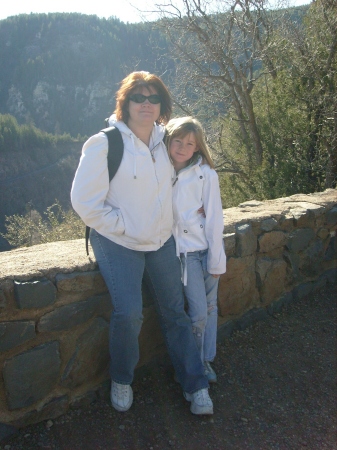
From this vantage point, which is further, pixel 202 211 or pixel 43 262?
pixel 202 211

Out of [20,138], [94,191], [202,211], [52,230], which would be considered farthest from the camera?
[20,138]

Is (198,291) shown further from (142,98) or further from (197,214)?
(142,98)

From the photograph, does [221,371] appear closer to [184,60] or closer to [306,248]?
[306,248]

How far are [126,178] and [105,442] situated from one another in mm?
1143

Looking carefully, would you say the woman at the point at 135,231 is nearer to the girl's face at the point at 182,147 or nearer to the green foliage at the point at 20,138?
the girl's face at the point at 182,147

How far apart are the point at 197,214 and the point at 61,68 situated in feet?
222

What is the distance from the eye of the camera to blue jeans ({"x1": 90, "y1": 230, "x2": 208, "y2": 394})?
6.83 feet

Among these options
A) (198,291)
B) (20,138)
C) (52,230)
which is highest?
(198,291)

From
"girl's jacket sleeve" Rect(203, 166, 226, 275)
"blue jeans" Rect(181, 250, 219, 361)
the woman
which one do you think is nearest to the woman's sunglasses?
the woman

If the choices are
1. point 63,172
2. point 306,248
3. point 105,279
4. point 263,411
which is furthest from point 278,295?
point 63,172

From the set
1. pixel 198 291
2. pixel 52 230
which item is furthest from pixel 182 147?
pixel 52 230

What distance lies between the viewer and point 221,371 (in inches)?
106

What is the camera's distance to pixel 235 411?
2.34 meters

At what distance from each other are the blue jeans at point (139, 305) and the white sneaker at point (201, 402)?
0.08 ft
